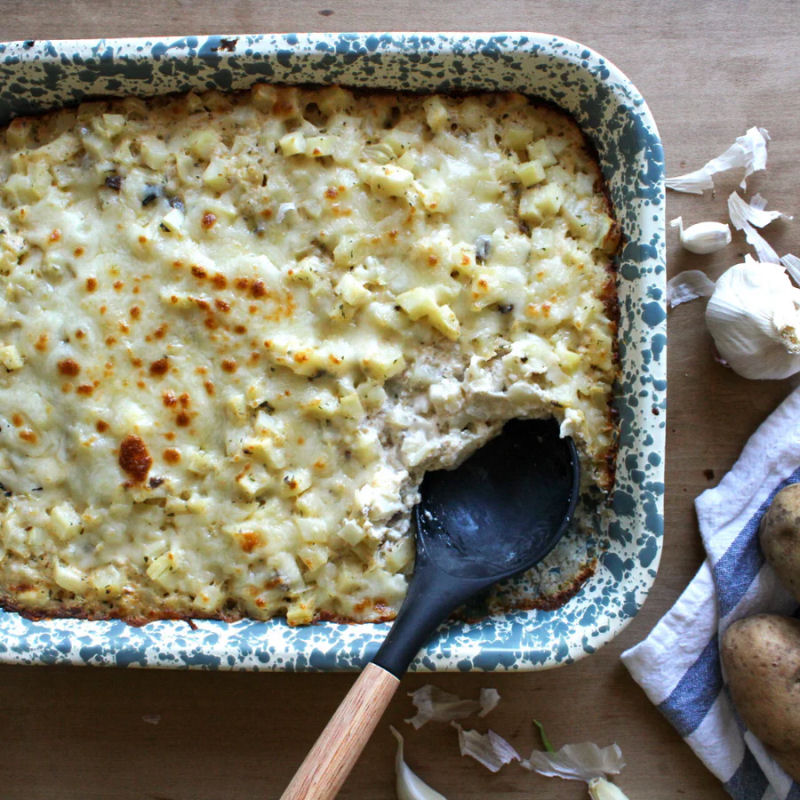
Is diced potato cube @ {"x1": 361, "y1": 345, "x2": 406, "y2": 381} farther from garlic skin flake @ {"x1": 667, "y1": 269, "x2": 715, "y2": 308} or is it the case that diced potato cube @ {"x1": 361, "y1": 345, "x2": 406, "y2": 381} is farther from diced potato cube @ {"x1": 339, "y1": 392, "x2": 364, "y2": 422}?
garlic skin flake @ {"x1": 667, "y1": 269, "x2": 715, "y2": 308}

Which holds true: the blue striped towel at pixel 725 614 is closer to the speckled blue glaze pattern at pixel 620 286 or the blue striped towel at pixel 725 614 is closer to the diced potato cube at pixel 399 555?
the speckled blue glaze pattern at pixel 620 286

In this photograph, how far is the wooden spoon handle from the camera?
1631mm

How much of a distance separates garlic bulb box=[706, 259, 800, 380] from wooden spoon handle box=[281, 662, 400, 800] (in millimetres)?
1215

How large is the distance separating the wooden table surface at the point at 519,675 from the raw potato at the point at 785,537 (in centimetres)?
17

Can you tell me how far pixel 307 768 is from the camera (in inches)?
64.7

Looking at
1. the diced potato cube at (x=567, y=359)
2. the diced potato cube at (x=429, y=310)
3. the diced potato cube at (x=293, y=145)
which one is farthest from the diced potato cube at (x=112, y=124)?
the diced potato cube at (x=567, y=359)

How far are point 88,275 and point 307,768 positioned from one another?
3.89ft

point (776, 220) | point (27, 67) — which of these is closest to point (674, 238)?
point (776, 220)

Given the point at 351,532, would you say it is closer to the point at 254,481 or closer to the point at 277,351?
the point at 254,481

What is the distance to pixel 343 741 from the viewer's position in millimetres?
1651

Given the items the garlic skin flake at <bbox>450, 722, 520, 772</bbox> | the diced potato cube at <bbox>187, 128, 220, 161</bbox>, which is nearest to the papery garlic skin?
the garlic skin flake at <bbox>450, 722, 520, 772</bbox>

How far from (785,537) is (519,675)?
30.6 inches

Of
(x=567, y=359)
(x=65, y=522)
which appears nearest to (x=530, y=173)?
(x=567, y=359)

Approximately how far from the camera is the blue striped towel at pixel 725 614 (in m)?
2.15
